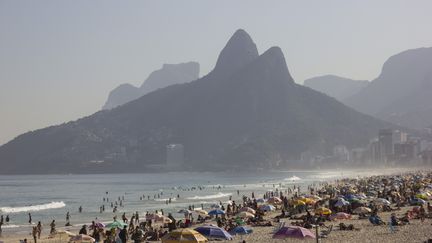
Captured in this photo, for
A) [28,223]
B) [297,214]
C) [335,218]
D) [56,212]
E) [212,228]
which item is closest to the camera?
[212,228]

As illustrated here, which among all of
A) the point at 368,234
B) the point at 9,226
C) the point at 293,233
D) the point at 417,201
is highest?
the point at 417,201

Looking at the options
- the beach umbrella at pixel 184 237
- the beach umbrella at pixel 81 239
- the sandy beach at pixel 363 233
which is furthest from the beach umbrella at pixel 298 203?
the beach umbrella at pixel 184 237

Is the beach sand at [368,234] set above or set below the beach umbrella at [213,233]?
below

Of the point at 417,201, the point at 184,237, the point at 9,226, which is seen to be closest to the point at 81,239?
the point at 184,237

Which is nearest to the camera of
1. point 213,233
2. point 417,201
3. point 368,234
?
point 213,233

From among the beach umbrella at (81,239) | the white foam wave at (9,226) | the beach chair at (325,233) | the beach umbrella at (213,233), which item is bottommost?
the white foam wave at (9,226)

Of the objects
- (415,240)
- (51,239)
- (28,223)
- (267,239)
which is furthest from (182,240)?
(28,223)

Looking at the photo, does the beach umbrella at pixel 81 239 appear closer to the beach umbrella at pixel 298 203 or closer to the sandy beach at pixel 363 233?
the sandy beach at pixel 363 233

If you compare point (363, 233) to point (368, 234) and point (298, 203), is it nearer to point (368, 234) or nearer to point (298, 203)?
point (368, 234)

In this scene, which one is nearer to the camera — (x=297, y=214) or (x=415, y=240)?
(x=415, y=240)

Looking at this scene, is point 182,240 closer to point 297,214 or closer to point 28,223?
point 297,214

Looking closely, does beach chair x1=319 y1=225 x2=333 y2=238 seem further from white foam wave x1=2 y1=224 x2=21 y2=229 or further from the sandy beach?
white foam wave x1=2 y1=224 x2=21 y2=229
